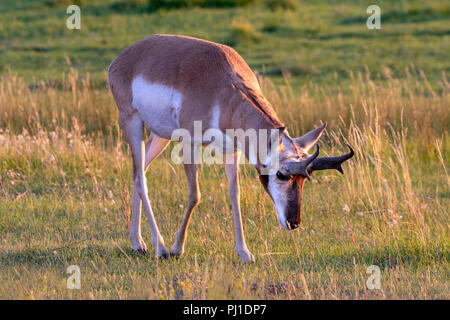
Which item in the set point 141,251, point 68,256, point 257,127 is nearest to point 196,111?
point 257,127

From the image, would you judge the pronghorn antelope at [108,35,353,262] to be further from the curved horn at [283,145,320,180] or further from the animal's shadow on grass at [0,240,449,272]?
the animal's shadow on grass at [0,240,449,272]

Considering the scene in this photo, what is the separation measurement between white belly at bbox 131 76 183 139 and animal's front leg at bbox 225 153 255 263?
686 mm

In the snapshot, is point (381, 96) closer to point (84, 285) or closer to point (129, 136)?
point (129, 136)

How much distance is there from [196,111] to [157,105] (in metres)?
0.49

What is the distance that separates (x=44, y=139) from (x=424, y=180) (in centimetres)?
488

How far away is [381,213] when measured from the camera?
25.3 feet

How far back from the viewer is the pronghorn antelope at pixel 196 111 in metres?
5.66

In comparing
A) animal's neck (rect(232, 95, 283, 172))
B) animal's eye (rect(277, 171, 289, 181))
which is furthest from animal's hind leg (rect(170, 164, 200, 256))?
animal's eye (rect(277, 171, 289, 181))

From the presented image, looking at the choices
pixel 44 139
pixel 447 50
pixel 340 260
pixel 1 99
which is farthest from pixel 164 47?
pixel 447 50

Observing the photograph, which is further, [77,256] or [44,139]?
[44,139]

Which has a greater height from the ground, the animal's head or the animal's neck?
the animal's neck

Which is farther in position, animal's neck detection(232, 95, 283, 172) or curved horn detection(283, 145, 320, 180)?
animal's neck detection(232, 95, 283, 172)

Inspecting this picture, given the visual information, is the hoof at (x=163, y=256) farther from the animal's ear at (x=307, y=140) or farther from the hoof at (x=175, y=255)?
the animal's ear at (x=307, y=140)

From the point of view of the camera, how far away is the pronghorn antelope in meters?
5.66
